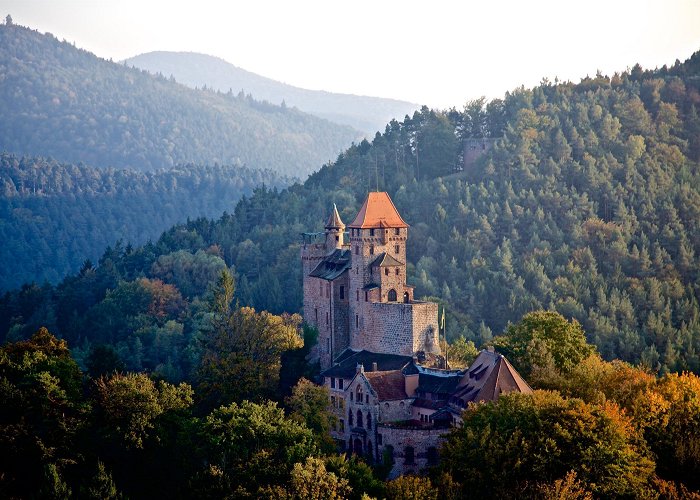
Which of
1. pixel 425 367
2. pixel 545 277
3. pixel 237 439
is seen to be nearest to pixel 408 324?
pixel 425 367

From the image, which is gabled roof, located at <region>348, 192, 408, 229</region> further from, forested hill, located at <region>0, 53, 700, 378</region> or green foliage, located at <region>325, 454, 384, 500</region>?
forested hill, located at <region>0, 53, 700, 378</region>

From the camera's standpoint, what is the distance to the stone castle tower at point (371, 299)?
78438 mm

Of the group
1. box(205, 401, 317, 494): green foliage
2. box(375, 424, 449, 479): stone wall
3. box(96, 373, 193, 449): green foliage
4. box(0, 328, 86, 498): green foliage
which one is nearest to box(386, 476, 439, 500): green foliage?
box(205, 401, 317, 494): green foliage

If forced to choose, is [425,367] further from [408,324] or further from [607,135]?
[607,135]

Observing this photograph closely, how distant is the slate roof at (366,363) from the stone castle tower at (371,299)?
27.5 inches

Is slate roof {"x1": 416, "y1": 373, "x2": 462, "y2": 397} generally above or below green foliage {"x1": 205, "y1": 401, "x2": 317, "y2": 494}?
above

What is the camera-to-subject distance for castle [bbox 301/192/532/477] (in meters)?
67.9

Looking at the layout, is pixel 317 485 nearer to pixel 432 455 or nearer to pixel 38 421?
pixel 432 455

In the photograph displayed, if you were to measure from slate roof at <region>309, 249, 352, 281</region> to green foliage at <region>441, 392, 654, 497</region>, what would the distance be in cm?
2655

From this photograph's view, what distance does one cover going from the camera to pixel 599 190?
13800 centimetres

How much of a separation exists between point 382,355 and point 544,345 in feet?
34.8

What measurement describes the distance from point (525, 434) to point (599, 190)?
268 ft

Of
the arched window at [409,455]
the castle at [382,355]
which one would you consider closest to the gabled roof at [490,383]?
the castle at [382,355]

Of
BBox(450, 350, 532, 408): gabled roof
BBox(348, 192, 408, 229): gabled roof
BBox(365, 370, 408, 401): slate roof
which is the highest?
BBox(348, 192, 408, 229): gabled roof
